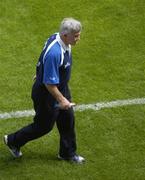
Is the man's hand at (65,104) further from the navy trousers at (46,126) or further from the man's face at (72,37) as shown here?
the man's face at (72,37)

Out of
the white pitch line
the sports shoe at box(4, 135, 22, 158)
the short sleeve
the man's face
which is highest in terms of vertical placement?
the man's face

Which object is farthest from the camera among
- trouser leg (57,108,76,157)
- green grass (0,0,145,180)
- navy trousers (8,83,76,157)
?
green grass (0,0,145,180)

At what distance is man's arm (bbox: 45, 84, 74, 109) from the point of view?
673 centimetres

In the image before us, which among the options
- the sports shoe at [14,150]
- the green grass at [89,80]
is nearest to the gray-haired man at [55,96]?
the sports shoe at [14,150]

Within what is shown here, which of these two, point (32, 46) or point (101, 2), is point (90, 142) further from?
point (101, 2)

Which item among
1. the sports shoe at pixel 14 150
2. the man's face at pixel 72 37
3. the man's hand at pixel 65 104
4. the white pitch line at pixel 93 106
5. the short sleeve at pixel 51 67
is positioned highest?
the man's face at pixel 72 37

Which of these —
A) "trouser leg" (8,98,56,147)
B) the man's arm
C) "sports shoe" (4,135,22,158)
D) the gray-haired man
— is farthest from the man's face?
"sports shoe" (4,135,22,158)

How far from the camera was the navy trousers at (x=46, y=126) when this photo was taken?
23.2ft

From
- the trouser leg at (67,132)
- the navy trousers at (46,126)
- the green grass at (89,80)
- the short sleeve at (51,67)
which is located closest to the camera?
the short sleeve at (51,67)

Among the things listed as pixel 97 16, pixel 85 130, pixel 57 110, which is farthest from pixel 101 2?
pixel 57 110

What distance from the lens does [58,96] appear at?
6.76 meters

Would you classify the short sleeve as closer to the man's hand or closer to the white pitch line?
the man's hand

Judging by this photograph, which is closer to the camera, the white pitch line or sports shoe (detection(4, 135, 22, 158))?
sports shoe (detection(4, 135, 22, 158))

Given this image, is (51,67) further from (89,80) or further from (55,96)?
(89,80)
